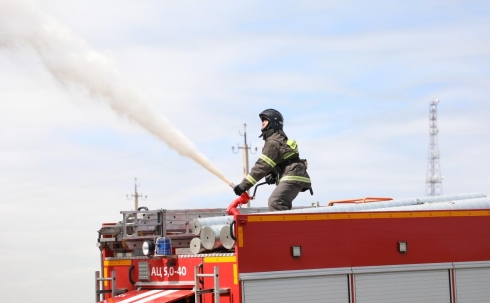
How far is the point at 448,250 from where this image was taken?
10.8 metres

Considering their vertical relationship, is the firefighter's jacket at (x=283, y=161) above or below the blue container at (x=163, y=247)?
above

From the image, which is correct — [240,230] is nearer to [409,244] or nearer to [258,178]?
[258,178]

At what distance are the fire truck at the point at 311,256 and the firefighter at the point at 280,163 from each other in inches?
24.1

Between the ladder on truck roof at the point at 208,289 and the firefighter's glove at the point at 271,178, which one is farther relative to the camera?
the firefighter's glove at the point at 271,178

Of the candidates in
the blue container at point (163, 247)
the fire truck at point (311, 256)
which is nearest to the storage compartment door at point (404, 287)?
the fire truck at point (311, 256)

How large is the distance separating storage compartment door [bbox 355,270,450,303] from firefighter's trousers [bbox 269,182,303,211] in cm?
155

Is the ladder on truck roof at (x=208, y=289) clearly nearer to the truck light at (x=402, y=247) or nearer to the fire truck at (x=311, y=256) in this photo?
the fire truck at (x=311, y=256)

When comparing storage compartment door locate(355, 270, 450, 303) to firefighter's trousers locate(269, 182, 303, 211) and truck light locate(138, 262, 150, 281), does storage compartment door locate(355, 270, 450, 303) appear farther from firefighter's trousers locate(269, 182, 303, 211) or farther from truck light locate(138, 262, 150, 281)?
truck light locate(138, 262, 150, 281)

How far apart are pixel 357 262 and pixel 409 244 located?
818 mm

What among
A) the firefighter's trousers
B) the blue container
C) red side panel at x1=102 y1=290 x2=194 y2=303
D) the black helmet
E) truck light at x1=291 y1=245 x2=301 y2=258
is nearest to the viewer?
truck light at x1=291 y1=245 x2=301 y2=258

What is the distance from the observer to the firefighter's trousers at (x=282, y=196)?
36.5 feet

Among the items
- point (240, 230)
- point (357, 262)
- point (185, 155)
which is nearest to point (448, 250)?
point (357, 262)

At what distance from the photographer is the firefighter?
1100 centimetres

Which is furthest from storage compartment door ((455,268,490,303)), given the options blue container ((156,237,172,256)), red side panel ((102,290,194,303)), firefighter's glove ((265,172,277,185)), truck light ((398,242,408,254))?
blue container ((156,237,172,256))
